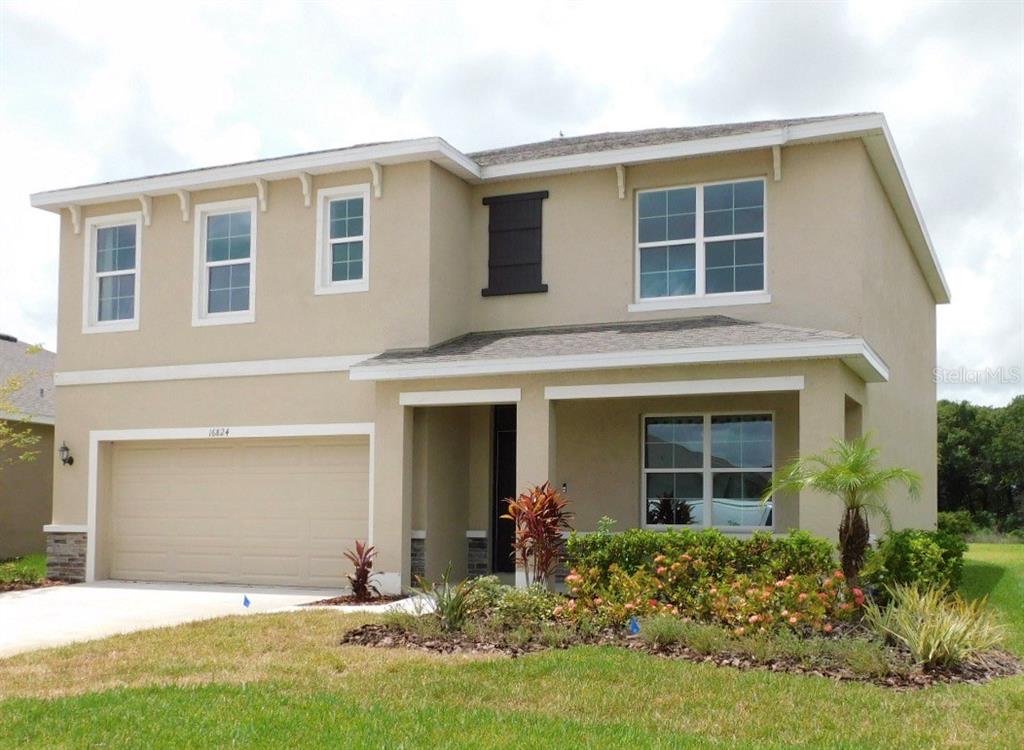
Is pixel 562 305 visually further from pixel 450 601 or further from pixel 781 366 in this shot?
pixel 450 601

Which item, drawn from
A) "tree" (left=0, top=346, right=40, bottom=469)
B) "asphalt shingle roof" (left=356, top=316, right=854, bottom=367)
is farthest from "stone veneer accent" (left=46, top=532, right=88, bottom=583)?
"asphalt shingle roof" (left=356, top=316, right=854, bottom=367)

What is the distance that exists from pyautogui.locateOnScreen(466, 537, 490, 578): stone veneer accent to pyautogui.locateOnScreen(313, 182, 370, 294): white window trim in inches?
165

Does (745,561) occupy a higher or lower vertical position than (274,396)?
lower

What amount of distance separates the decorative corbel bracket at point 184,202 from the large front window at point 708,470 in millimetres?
8262

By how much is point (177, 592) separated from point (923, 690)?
11.3 m

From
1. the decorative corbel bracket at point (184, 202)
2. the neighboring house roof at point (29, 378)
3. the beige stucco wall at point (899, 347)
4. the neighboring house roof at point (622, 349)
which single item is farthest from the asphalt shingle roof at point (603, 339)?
the neighboring house roof at point (29, 378)

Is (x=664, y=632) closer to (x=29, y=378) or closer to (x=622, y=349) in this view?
(x=622, y=349)

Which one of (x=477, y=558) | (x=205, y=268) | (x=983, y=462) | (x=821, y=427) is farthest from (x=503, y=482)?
(x=983, y=462)

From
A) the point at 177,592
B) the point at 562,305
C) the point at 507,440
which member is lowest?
the point at 177,592

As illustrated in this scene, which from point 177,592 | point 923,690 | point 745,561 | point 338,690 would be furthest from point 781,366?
point 177,592

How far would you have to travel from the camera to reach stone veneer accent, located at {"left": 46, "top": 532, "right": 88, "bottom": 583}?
1892cm

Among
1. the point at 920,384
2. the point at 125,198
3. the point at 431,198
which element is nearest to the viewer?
the point at 431,198

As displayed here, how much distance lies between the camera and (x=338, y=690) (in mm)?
9273

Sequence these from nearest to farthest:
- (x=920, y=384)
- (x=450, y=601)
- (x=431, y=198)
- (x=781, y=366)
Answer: (x=450, y=601)
(x=781, y=366)
(x=431, y=198)
(x=920, y=384)
